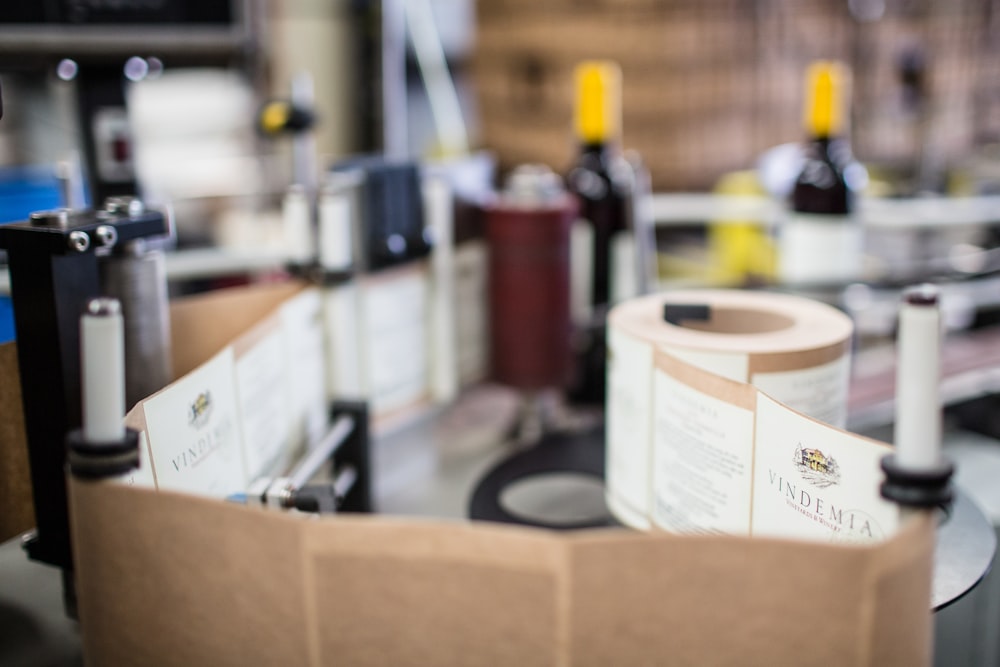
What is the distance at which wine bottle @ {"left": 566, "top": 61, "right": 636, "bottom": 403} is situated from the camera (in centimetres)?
120

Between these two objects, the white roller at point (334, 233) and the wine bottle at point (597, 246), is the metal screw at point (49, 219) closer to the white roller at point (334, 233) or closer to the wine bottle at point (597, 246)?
the white roller at point (334, 233)

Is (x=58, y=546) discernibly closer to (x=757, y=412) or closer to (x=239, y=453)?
(x=239, y=453)

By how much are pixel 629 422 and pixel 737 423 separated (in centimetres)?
14

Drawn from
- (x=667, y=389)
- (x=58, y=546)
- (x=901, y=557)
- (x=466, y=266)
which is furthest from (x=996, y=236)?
(x=58, y=546)

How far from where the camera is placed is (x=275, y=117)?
1.08 metres

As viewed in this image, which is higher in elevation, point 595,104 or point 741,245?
point 595,104

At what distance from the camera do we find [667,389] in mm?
655

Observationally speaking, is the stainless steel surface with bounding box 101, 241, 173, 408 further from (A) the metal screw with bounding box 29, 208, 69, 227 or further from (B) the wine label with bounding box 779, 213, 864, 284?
(B) the wine label with bounding box 779, 213, 864, 284

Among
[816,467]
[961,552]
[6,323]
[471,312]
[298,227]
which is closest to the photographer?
[816,467]

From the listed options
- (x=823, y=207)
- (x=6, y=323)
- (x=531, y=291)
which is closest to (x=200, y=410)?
(x=6, y=323)

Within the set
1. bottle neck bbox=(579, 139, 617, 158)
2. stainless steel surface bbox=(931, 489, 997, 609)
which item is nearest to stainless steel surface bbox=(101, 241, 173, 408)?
stainless steel surface bbox=(931, 489, 997, 609)

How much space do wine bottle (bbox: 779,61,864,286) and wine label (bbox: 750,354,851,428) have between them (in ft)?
1.45

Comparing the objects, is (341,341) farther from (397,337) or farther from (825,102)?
(825,102)

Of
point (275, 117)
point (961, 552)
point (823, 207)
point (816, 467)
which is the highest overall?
point (275, 117)
